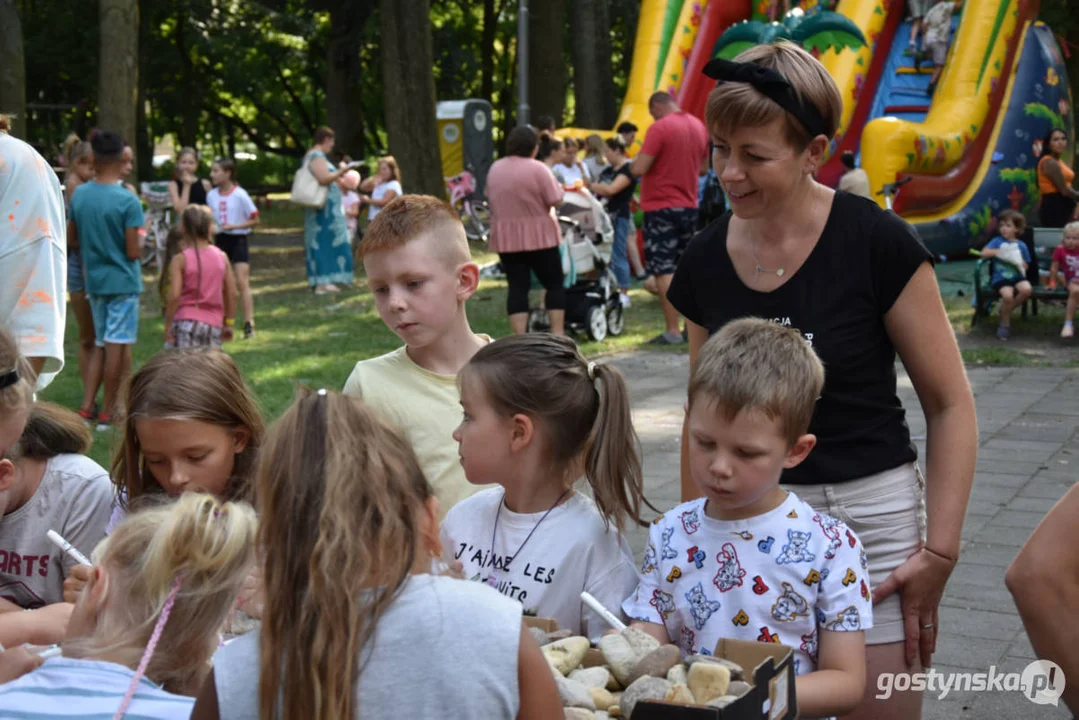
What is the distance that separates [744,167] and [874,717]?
1.15m

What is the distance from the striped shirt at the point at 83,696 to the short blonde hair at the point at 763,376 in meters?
1.09

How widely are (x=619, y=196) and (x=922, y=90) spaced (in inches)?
201

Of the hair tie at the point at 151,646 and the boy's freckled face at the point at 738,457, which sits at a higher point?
the boy's freckled face at the point at 738,457

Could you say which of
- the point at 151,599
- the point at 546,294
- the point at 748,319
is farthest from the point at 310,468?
the point at 546,294

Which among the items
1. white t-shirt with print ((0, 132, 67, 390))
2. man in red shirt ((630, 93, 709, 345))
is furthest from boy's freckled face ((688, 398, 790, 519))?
man in red shirt ((630, 93, 709, 345))

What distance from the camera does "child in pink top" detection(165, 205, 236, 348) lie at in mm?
8562

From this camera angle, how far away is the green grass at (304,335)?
969 cm

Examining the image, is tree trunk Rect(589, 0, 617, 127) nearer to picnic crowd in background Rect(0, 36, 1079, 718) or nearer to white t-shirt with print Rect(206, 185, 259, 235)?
white t-shirt with print Rect(206, 185, 259, 235)

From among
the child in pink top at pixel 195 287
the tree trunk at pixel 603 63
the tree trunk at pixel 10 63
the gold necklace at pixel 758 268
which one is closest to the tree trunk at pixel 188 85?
the tree trunk at pixel 603 63

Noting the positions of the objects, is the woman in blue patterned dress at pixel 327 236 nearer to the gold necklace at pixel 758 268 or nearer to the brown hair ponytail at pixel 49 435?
the brown hair ponytail at pixel 49 435

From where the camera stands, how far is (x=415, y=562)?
6.16 feet

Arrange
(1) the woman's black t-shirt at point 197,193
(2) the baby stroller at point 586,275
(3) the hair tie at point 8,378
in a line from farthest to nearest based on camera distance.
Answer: (1) the woman's black t-shirt at point 197,193 < (2) the baby stroller at point 586,275 < (3) the hair tie at point 8,378

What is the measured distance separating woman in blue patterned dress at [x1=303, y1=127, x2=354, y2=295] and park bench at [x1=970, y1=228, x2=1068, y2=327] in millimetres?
7364

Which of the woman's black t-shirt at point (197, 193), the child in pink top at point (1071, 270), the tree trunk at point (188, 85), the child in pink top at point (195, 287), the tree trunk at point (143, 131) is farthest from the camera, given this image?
the tree trunk at point (188, 85)
